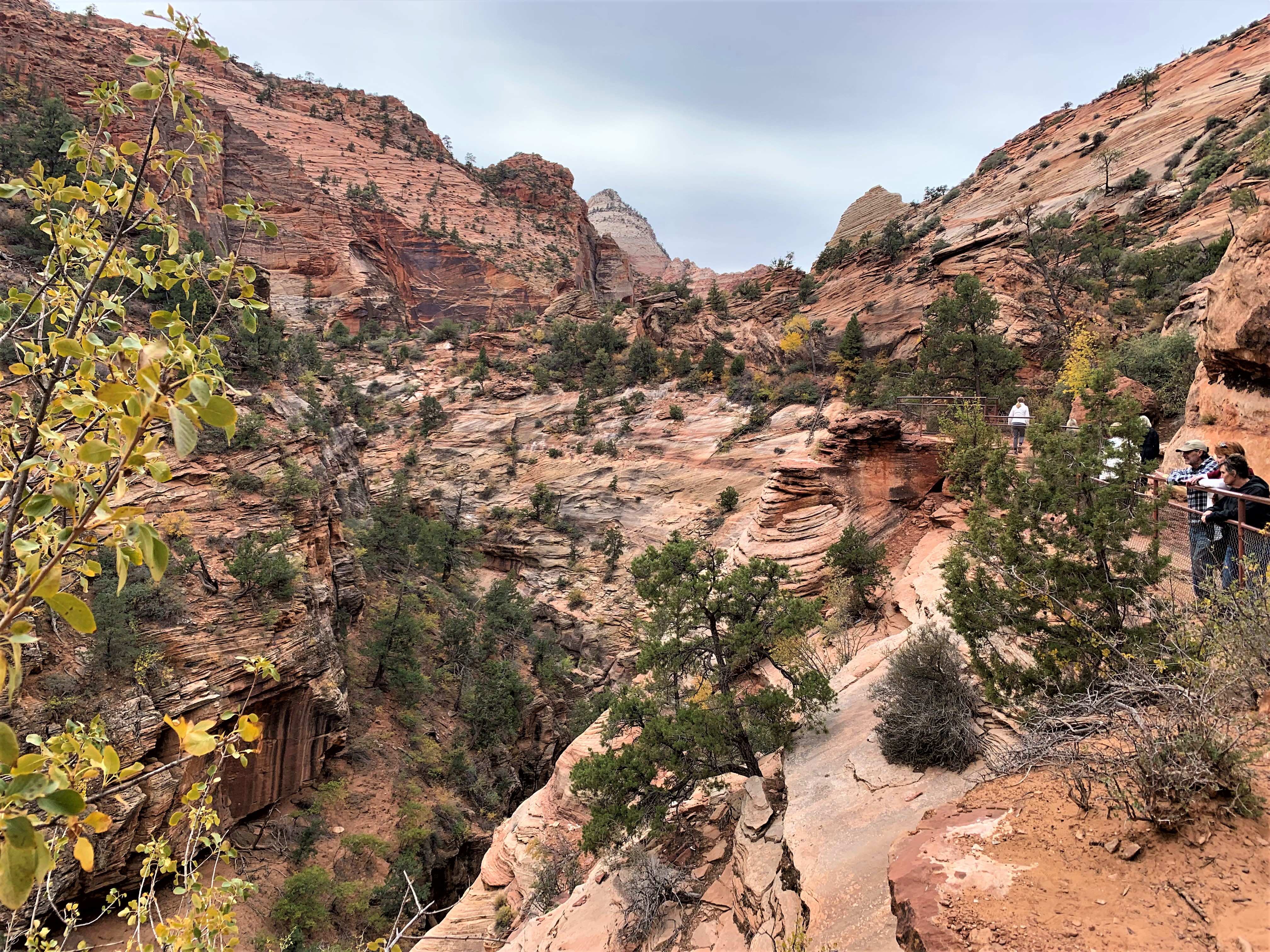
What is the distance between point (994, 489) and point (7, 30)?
46.4m

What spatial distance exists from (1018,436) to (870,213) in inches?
1736

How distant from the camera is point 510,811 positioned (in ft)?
66.7

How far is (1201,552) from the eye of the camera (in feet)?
19.2

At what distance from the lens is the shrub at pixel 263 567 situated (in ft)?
47.2

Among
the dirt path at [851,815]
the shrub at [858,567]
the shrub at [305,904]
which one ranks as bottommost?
the shrub at [305,904]

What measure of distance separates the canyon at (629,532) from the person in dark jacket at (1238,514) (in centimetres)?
169

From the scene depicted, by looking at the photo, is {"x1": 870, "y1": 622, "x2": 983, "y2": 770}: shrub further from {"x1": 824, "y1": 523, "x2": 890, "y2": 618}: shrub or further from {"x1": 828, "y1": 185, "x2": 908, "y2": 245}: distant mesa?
{"x1": 828, "y1": 185, "x2": 908, "y2": 245}: distant mesa

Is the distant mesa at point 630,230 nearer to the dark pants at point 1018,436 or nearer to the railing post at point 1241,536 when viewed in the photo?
the dark pants at point 1018,436

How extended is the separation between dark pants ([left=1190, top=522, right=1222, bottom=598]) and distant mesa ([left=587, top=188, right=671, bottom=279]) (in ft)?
385

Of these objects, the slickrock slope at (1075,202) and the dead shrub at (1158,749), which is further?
the slickrock slope at (1075,202)

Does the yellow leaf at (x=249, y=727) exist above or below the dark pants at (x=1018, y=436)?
below

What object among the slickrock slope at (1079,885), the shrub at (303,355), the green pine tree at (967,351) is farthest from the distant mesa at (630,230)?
the slickrock slope at (1079,885)

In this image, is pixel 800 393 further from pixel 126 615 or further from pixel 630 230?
pixel 630 230

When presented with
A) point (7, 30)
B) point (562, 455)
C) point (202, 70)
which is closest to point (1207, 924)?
point (562, 455)
